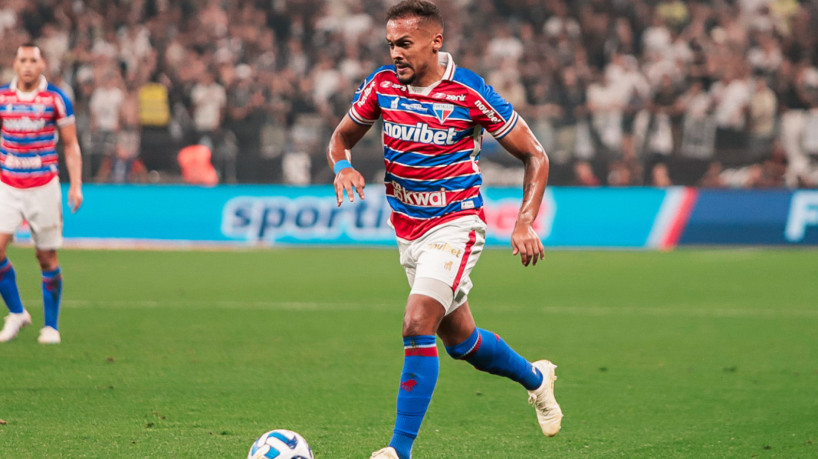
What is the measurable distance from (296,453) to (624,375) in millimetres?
3413

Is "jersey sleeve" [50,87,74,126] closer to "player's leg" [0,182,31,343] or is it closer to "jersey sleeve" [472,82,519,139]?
"player's leg" [0,182,31,343]

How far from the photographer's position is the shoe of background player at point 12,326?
8.21 metres

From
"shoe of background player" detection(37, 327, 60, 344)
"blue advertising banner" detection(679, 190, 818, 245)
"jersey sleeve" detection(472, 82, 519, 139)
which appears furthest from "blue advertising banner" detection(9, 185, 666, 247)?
"jersey sleeve" detection(472, 82, 519, 139)

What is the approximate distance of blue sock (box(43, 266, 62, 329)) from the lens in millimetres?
8219

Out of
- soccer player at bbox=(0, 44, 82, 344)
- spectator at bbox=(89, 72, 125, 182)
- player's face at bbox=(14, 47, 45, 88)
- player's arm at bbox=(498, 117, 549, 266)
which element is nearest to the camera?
player's arm at bbox=(498, 117, 549, 266)

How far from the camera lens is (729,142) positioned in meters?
17.5

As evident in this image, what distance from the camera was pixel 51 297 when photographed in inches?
324

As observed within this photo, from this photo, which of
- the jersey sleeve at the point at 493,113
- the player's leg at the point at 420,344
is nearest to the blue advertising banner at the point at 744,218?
the jersey sleeve at the point at 493,113

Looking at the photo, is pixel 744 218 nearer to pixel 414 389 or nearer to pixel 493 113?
pixel 493 113

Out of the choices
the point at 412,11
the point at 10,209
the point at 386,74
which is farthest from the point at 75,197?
the point at 412,11

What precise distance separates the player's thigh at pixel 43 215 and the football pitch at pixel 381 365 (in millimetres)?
792

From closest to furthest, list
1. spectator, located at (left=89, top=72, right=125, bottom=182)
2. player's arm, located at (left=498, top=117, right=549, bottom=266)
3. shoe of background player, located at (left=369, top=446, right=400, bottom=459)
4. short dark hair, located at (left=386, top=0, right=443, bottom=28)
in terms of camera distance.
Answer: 1. shoe of background player, located at (left=369, top=446, right=400, bottom=459)
2. player's arm, located at (left=498, top=117, right=549, bottom=266)
3. short dark hair, located at (left=386, top=0, right=443, bottom=28)
4. spectator, located at (left=89, top=72, right=125, bottom=182)

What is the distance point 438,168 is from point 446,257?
44 cm

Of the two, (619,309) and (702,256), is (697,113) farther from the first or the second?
(619,309)
